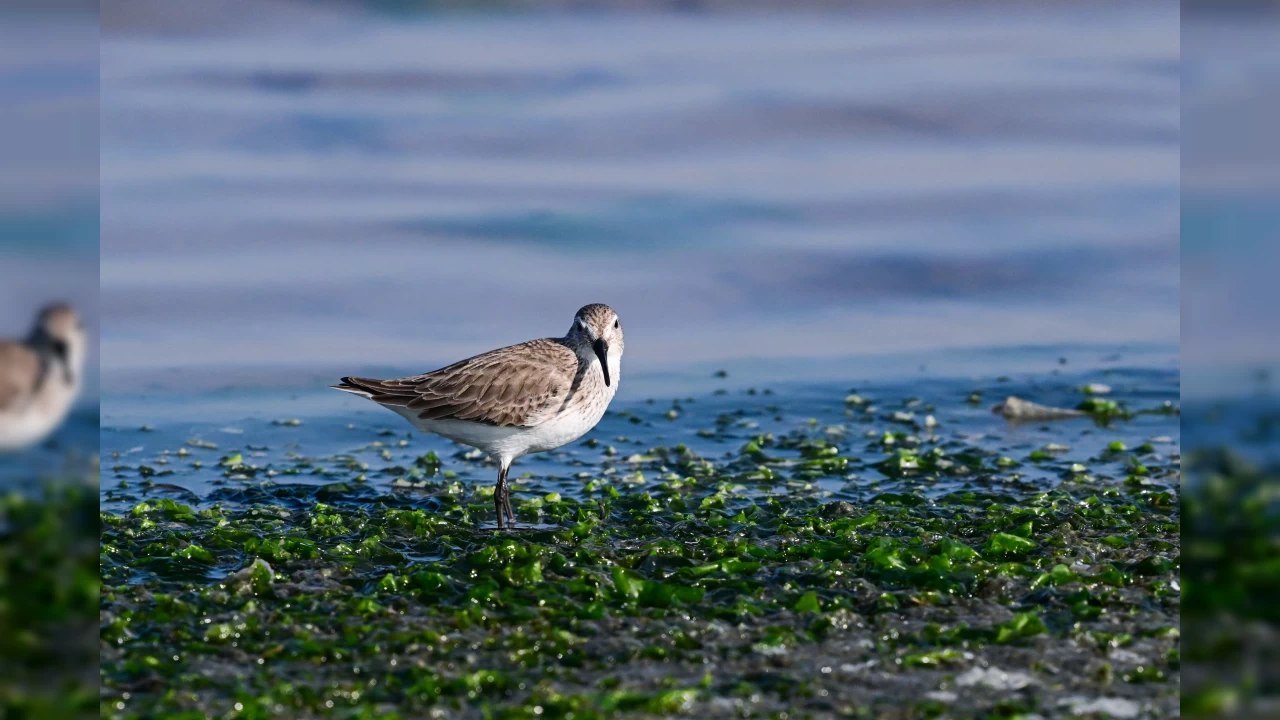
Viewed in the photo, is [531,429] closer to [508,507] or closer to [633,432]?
[508,507]

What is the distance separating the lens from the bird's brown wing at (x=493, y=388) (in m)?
9.58

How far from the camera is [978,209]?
16.7 meters

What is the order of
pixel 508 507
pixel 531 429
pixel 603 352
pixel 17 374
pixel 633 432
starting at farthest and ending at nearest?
1. pixel 633 432
2. pixel 603 352
3. pixel 531 429
4. pixel 508 507
5. pixel 17 374

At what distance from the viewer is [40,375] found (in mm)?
4625

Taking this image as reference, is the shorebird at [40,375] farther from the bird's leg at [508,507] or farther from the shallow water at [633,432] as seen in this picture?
the shallow water at [633,432]

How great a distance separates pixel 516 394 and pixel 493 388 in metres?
0.19

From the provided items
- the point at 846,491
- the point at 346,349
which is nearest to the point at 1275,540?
the point at 846,491

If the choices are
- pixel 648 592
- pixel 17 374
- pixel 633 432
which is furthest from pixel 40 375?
pixel 633 432

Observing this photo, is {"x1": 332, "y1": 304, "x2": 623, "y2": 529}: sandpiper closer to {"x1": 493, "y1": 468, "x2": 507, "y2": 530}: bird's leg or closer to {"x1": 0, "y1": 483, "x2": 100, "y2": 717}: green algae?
{"x1": 493, "y1": 468, "x2": 507, "y2": 530}: bird's leg

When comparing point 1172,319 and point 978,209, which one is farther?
point 978,209

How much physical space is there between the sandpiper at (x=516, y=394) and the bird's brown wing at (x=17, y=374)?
484cm

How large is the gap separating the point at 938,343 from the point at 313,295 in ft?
21.2

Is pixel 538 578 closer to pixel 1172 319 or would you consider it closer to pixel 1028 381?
pixel 1028 381

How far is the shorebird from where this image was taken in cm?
458
